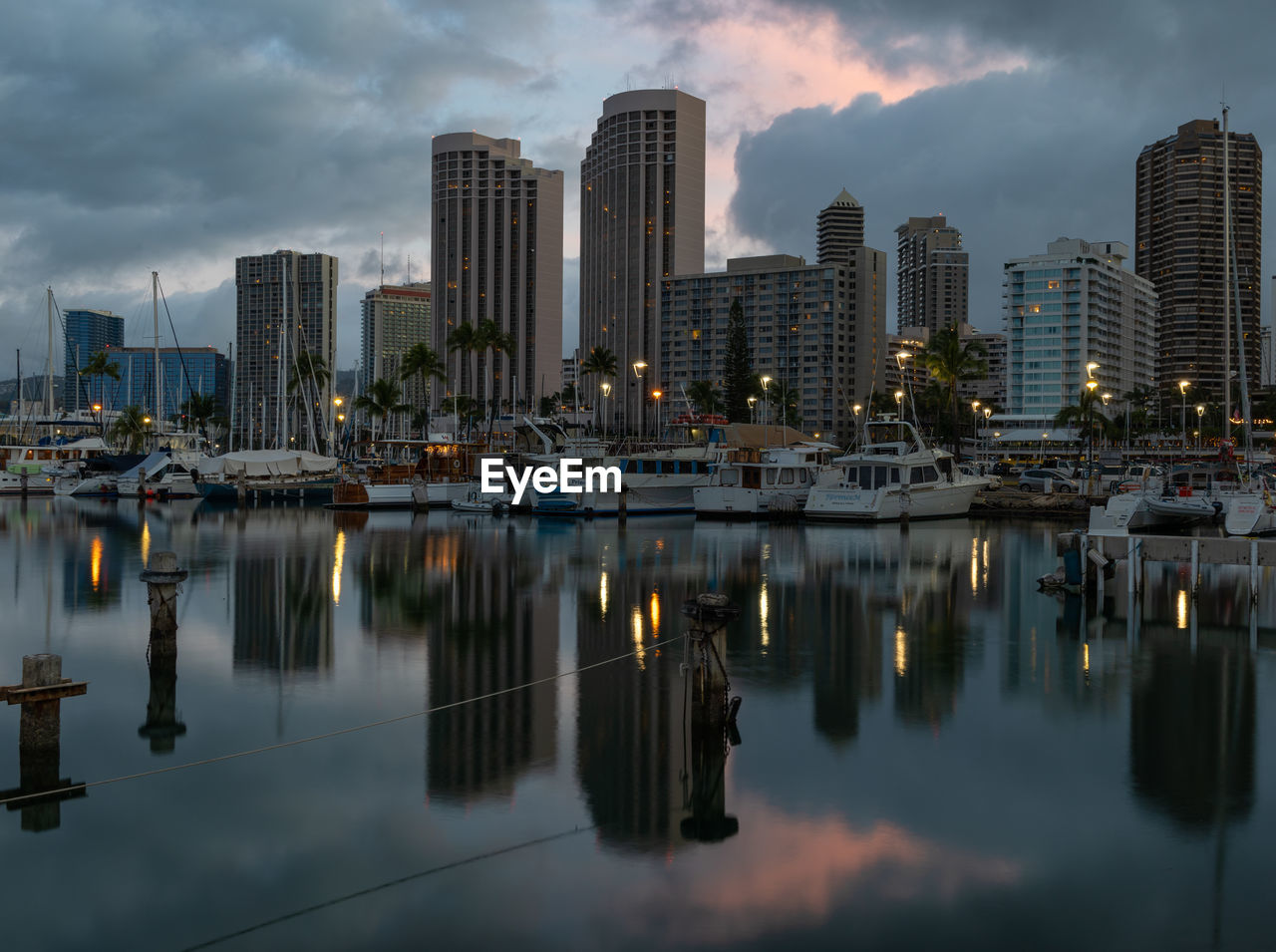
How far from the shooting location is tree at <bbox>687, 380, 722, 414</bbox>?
142m

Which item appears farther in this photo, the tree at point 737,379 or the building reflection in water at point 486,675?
the tree at point 737,379

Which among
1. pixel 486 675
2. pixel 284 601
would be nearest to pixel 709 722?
pixel 486 675

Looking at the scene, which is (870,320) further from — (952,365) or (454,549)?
(454,549)

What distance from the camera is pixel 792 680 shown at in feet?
48.8

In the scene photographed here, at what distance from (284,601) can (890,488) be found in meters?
30.3

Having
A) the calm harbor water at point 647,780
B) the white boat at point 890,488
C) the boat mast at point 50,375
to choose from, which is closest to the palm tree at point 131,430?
the boat mast at point 50,375

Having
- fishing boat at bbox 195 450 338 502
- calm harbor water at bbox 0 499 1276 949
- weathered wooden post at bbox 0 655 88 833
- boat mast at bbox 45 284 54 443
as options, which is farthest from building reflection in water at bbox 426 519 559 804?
boat mast at bbox 45 284 54 443

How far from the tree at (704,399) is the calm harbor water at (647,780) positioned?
4727 inches

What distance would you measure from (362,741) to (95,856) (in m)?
3.48

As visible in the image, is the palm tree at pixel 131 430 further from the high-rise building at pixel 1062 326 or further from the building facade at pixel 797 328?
the high-rise building at pixel 1062 326

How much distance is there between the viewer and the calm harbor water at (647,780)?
303 inches

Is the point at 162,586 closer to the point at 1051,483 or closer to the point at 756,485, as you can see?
the point at 756,485

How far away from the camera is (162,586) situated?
585 inches

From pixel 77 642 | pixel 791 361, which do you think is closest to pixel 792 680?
pixel 77 642
